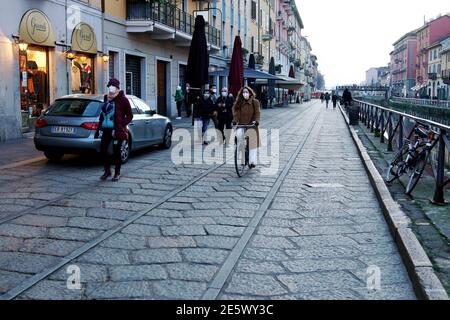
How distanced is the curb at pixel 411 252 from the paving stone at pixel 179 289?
1650 millimetres

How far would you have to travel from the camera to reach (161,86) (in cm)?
2703

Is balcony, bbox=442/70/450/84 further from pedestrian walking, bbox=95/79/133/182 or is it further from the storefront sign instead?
pedestrian walking, bbox=95/79/133/182

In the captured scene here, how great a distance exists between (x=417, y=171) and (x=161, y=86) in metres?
20.4

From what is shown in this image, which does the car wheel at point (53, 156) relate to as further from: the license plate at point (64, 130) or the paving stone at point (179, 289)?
the paving stone at point (179, 289)

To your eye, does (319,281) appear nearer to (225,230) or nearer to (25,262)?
(225,230)

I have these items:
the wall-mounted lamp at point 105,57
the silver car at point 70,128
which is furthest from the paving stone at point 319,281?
the wall-mounted lamp at point 105,57

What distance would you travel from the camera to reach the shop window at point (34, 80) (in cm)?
1583

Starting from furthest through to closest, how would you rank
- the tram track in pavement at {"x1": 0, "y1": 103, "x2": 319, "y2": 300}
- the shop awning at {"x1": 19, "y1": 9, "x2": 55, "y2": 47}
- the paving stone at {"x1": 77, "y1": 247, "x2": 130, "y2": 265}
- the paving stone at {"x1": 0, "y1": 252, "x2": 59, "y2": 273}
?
the shop awning at {"x1": 19, "y1": 9, "x2": 55, "y2": 47}, the paving stone at {"x1": 77, "y1": 247, "x2": 130, "y2": 265}, the paving stone at {"x1": 0, "y1": 252, "x2": 59, "y2": 273}, the tram track in pavement at {"x1": 0, "y1": 103, "x2": 319, "y2": 300}

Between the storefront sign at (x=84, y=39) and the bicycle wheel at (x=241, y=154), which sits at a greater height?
the storefront sign at (x=84, y=39)

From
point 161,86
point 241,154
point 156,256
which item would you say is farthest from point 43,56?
point 156,256

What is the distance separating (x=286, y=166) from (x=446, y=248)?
20.7ft

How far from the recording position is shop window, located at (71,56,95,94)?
61.2 feet

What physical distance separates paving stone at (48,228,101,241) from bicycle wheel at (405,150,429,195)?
4366 millimetres

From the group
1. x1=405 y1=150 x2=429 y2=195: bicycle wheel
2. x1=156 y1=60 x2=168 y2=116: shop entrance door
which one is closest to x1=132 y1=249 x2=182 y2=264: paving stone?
x1=405 y1=150 x2=429 y2=195: bicycle wheel
